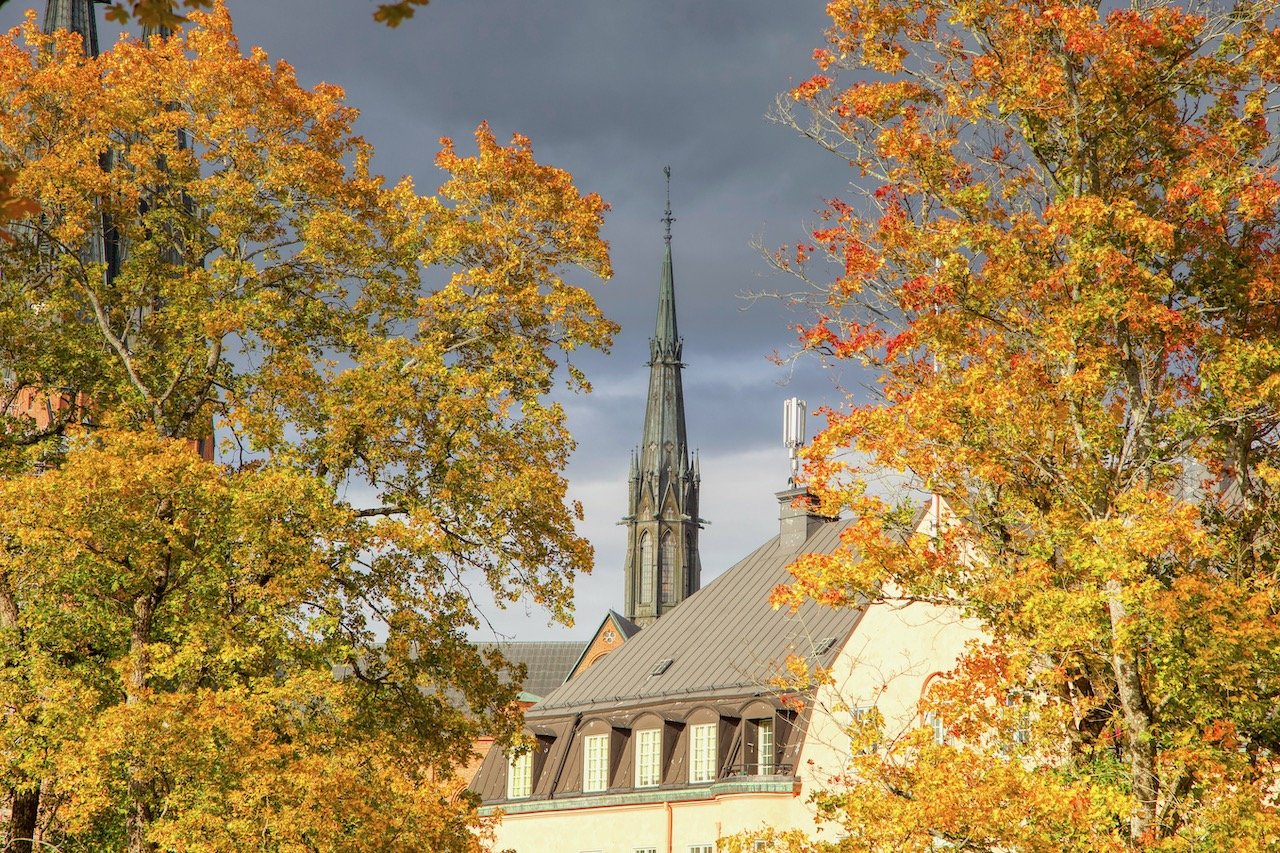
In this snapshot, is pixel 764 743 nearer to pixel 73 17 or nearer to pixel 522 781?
pixel 522 781

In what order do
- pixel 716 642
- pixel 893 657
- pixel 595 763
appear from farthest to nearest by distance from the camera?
pixel 595 763, pixel 716 642, pixel 893 657

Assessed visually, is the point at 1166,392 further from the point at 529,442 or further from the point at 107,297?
the point at 107,297

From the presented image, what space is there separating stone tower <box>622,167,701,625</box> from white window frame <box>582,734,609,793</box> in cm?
7399

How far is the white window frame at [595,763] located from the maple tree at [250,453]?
20.9 m

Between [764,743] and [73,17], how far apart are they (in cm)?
4180

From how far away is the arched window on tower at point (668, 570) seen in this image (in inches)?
4727

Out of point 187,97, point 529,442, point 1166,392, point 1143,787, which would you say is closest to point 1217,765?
point 1143,787

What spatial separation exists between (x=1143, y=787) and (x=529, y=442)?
9686 mm

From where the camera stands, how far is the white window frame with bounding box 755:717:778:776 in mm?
38750

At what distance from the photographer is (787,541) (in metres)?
46.6

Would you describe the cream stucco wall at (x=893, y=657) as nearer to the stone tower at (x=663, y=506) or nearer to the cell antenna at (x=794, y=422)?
the cell antenna at (x=794, y=422)

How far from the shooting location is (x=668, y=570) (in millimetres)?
120188

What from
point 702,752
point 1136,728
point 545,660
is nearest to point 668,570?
point 545,660

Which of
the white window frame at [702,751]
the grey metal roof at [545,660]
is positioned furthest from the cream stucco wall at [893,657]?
the grey metal roof at [545,660]
